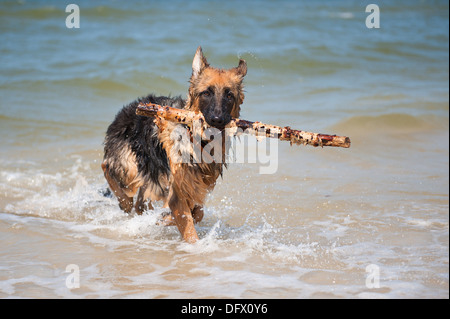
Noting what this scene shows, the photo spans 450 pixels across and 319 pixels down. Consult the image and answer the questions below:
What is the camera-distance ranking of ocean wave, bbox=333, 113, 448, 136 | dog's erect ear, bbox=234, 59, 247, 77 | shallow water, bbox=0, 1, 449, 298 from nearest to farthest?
shallow water, bbox=0, 1, 449, 298 < dog's erect ear, bbox=234, 59, 247, 77 < ocean wave, bbox=333, 113, 448, 136

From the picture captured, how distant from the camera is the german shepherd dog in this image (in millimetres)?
A: 5027

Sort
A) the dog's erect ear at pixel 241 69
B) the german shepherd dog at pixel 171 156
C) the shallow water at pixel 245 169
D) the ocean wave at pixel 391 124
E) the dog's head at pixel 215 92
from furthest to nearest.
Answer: the ocean wave at pixel 391 124 < the dog's erect ear at pixel 241 69 < the german shepherd dog at pixel 171 156 < the dog's head at pixel 215 92 < the shallow water at pixel 245 169

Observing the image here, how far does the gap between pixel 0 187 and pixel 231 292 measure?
4.04 metres

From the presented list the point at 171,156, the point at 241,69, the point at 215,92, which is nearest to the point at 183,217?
the point at 171,156

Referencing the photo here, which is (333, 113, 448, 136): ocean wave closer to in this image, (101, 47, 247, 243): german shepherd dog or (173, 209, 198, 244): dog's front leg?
(101, 47, 247, 243): german shepherd dog

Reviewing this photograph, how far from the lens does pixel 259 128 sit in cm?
487

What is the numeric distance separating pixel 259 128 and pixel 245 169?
11.1ft

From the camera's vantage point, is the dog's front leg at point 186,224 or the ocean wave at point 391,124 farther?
the ocean wave at point 391,124

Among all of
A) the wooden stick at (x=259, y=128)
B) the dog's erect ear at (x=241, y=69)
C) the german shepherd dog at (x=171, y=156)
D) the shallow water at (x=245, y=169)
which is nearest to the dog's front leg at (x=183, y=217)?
the german shepherd dog at (x=171, y=156)

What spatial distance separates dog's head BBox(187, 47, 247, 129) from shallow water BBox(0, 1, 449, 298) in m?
1.26

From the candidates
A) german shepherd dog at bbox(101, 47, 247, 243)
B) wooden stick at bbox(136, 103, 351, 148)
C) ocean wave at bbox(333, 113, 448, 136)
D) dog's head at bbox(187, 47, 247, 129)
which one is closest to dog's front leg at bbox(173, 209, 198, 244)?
german shepherd dog at bbox(101, 47, 247, 243)

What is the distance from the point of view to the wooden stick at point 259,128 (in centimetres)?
475

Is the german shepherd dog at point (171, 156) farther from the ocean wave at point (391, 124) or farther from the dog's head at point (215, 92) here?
the ocean wave at point (391, 124)
